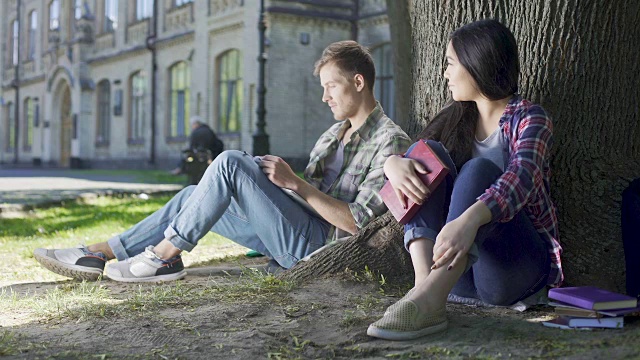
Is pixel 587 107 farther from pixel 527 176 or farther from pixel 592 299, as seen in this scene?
pixel 592 299

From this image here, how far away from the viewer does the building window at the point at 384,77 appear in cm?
2152

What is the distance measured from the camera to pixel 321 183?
4312 mm

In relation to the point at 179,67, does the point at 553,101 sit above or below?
below

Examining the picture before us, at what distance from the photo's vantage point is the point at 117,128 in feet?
98.5

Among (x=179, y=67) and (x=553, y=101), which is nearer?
(x=553, y=101)

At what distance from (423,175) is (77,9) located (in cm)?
3288

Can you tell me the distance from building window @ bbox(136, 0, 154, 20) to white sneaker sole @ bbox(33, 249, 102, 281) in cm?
2434

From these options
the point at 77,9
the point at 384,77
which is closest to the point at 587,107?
the point at 384,77

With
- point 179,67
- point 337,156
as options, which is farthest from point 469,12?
point 179,67

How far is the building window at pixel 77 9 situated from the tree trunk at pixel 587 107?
3118 cm

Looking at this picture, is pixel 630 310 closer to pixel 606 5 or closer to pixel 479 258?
pixel 479 258

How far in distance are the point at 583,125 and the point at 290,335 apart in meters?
1.75

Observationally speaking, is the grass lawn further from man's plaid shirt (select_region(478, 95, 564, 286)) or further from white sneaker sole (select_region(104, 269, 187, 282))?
man's plaid shirt (select_region(478, 95, 564, 286))

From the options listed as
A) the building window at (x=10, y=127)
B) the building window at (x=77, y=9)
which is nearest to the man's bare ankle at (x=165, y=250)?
the building window at (x=77, y=9)
